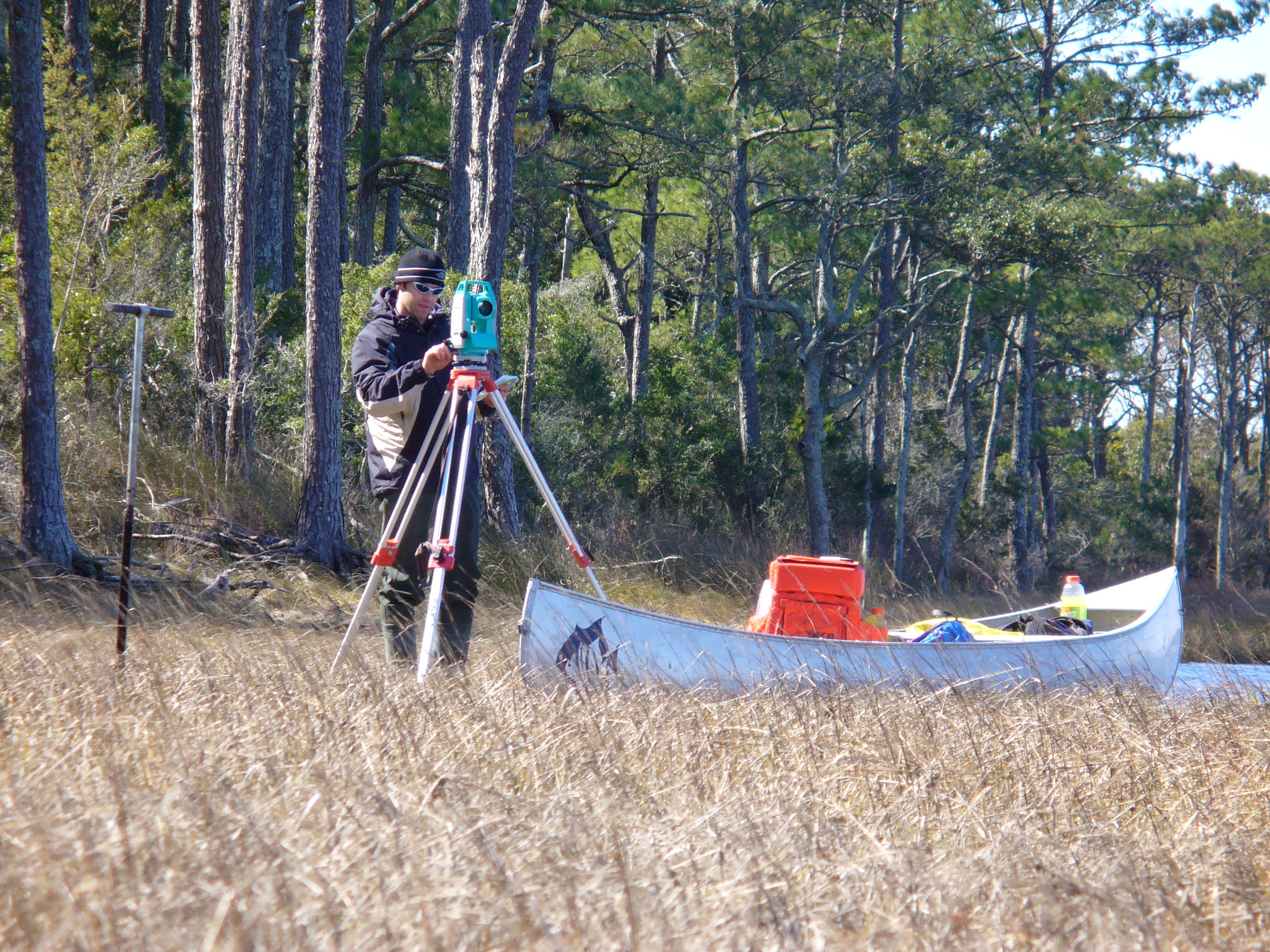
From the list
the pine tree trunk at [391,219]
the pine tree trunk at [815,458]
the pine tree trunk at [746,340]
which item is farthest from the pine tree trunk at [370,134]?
the pine tree trunk at [815,458]

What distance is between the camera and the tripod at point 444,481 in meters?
3.56

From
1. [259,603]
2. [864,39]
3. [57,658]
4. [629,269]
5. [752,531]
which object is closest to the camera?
[57,658]

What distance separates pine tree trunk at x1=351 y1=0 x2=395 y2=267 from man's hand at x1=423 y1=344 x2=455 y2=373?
11779mm

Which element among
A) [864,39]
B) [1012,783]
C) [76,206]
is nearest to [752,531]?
[864,39]

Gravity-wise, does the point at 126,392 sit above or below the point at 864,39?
below

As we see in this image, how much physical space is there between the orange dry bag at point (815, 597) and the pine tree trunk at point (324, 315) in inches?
136

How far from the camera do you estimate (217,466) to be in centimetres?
835

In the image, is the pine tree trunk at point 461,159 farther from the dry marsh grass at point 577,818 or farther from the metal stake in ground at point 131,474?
the dry marsh grass at point 577,818

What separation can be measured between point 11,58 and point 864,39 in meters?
13.2

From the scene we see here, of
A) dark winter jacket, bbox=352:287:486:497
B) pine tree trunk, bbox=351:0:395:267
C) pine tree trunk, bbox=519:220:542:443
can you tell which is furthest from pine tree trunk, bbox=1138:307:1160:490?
dark winter jacket, bbox=352:287:486:497

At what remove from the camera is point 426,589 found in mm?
4047

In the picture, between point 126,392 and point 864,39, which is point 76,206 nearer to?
point 126,392

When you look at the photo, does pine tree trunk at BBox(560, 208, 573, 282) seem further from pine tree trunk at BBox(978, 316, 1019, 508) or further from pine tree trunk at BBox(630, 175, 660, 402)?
pine tree trunk at BBox(978, 316, 1019, 508)

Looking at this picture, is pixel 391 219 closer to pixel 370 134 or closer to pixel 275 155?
pixel 370 134
